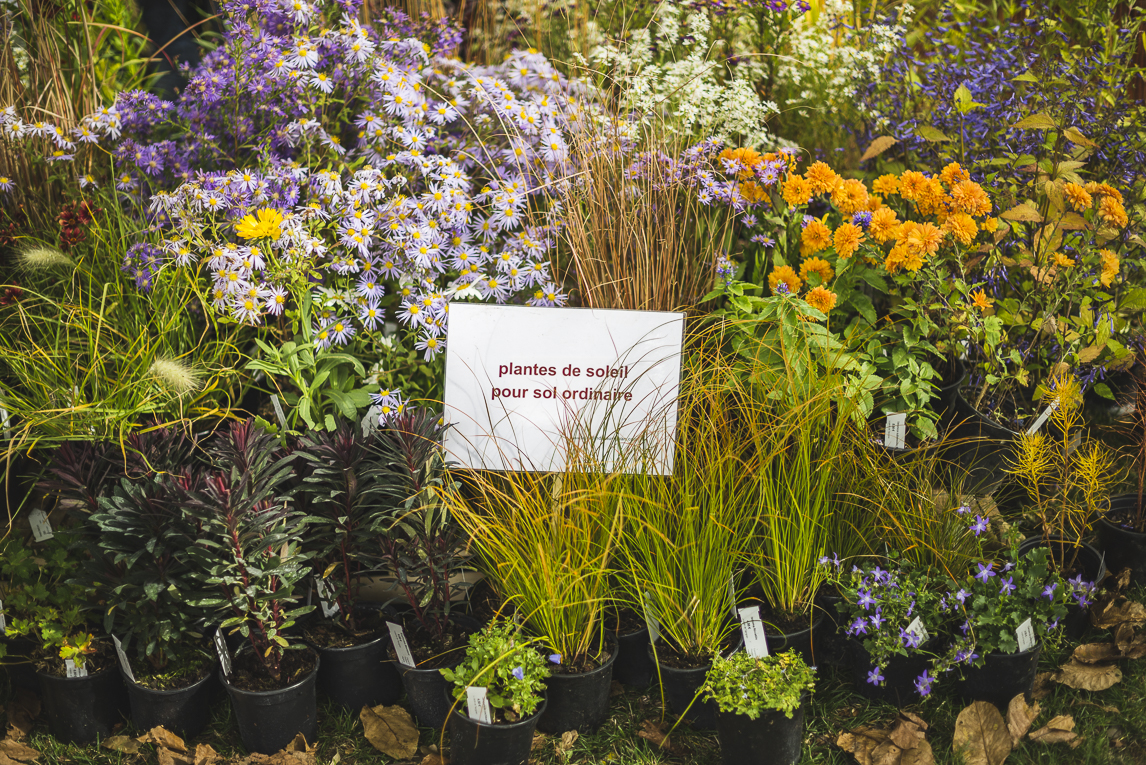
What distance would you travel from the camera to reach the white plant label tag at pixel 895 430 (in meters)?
2.08

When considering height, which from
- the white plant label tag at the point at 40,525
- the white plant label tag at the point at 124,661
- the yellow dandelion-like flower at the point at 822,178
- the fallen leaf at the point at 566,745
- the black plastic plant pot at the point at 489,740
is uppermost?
the yellow dandelion-like flower at the point at 822,178

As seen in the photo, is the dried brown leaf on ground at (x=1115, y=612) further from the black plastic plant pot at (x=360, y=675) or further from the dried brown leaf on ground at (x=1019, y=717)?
A: the black plastic plant pot at (x=360, y=675)

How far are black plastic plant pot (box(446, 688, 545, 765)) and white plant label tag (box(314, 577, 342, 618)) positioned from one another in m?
0.42

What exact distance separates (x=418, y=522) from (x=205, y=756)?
69 centimetres

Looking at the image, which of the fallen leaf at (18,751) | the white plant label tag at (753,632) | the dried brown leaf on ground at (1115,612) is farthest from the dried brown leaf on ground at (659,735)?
the fallen leaf at (18,751)

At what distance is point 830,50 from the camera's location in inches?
120

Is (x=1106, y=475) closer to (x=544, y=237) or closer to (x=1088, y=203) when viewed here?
(x=1088, y=203)

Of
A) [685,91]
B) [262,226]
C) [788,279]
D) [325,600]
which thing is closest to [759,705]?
[325,600]

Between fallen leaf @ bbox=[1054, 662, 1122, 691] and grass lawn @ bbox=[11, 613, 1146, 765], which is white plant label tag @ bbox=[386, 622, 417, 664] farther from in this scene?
fallen leaf @ bbox=[1054, 662, 1122, 691]

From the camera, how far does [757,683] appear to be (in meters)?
1.61

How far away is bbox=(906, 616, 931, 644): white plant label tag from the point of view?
174cm

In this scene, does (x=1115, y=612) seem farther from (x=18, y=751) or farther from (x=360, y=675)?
(x=18, y=751)

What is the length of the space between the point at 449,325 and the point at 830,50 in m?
2.11

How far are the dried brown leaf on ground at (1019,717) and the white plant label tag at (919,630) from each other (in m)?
0.23
